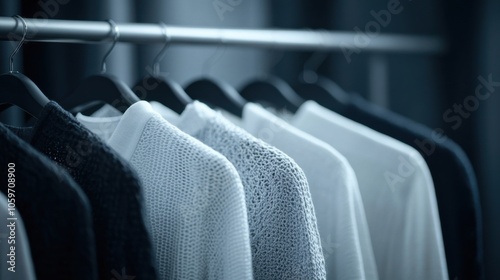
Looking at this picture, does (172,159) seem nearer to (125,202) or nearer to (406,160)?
(125,202)

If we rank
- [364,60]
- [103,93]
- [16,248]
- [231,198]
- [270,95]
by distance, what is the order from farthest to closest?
[364,60] → [270,95] → [103,93] → [231,198] → [16,248]

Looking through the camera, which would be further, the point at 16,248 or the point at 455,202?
the point at 455,202

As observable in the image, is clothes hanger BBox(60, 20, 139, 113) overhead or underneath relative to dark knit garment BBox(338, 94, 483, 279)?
overhead

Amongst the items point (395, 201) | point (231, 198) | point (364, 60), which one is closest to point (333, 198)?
point (395, 201)

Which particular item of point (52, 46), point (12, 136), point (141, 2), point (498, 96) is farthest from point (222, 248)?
point (498, 96)

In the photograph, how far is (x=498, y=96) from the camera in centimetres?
138

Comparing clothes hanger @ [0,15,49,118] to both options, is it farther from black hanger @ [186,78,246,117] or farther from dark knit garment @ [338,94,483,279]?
dark knit garment @ [338,94,483,279]

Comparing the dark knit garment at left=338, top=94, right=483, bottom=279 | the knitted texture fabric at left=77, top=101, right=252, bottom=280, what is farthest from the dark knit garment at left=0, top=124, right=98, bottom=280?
the dark knit garment at left=338, top=94, right=483, bottom=279

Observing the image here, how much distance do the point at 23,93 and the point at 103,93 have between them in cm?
11

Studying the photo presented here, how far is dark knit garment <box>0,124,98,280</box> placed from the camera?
1.63 ft

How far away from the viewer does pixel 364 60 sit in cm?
159

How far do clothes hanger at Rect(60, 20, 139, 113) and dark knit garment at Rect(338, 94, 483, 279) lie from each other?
1.59ft

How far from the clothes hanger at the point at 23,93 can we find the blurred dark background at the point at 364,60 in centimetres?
41

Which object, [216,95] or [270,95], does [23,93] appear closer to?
[216,95]
